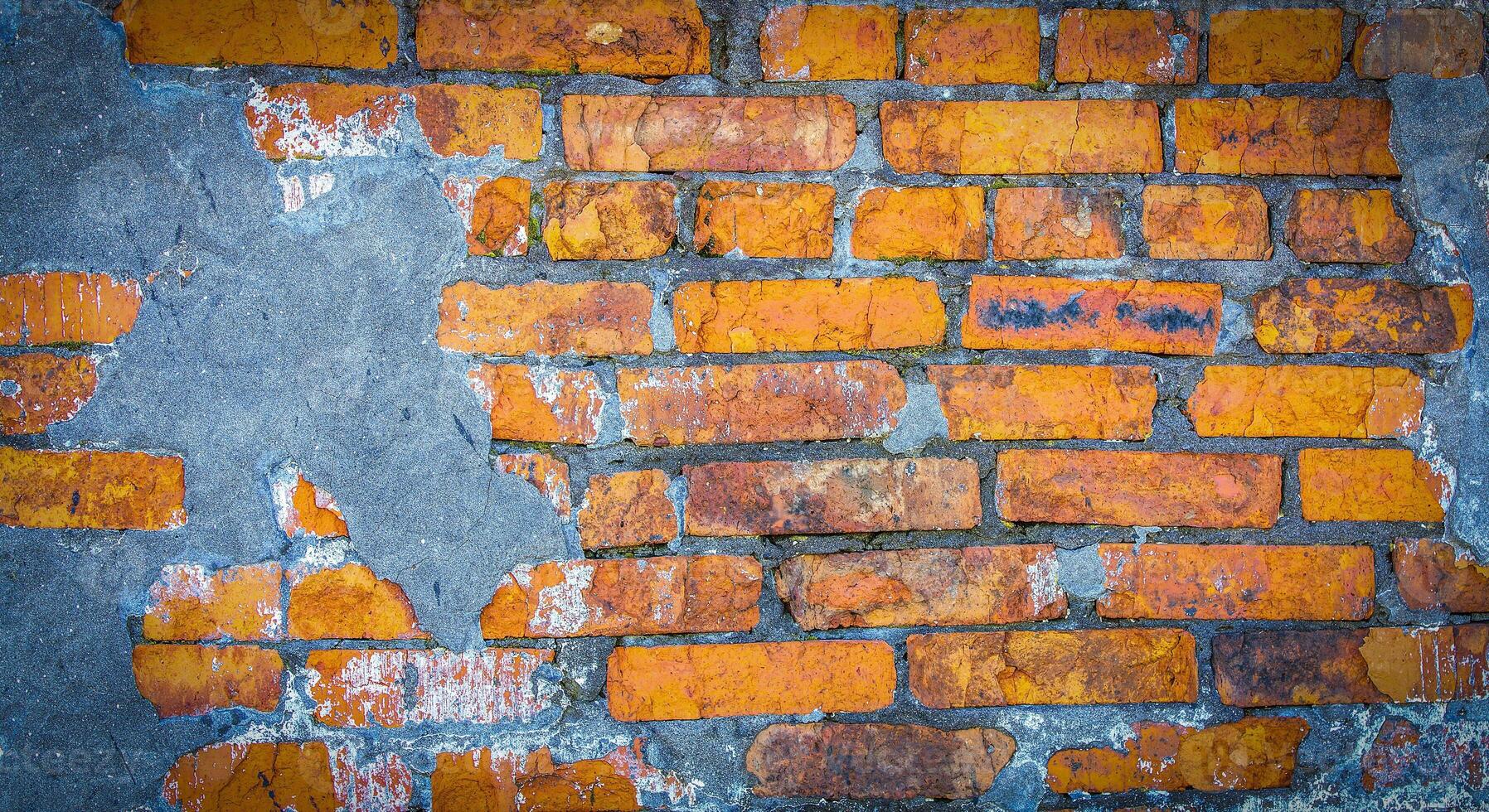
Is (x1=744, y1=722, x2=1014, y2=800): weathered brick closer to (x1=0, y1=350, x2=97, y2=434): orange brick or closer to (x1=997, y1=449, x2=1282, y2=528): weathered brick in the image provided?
(x1=997, y1=449, x2=1282, y2=528): weathered brick

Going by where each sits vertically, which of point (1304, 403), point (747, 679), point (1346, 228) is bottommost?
point (747, 679)

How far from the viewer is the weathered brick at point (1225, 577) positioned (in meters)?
1.05

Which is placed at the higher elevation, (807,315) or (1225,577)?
(807,315)

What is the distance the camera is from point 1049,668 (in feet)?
3.43

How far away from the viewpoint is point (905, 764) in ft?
3.45

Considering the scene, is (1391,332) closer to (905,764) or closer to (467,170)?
(905,764)

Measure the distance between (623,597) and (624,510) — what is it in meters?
0.10

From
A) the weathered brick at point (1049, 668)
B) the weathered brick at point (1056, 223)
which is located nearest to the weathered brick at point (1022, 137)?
the weathered brick at point (1056, 223)

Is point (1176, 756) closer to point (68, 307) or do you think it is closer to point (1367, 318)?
point (1367, 318)

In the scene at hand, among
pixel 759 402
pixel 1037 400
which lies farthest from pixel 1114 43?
pixel 759 402

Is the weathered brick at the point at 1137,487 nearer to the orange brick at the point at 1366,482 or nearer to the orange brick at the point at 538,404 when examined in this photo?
the orange brick at the point at 1366,482

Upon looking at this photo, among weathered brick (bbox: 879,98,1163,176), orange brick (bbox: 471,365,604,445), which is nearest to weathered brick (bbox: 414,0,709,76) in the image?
weathered brick (bbox: 879,98,1163,176)

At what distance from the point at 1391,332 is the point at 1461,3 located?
42 cm

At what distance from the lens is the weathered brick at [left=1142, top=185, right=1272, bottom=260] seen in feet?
3.43
